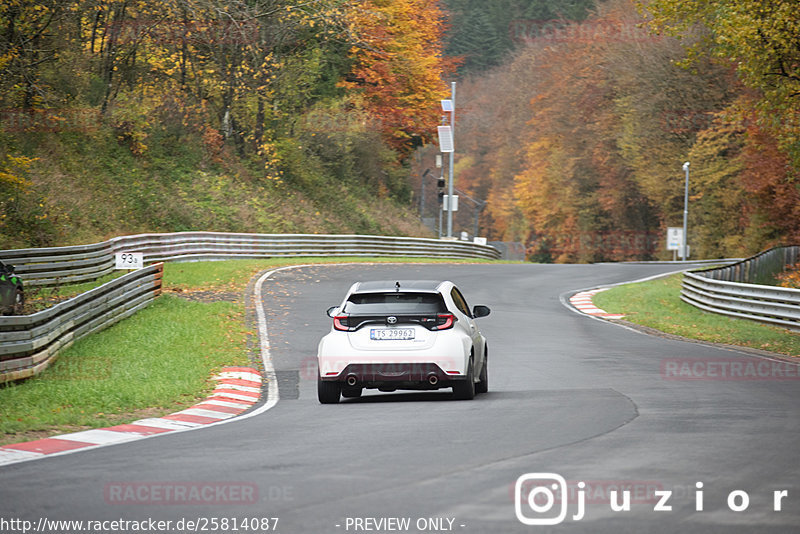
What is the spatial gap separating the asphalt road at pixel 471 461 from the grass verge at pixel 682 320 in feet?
22.5

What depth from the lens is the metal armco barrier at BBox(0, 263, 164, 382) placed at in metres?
15.4

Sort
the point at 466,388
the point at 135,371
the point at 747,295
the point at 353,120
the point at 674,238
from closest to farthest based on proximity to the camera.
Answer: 1. the point at 466,388
2. the point at 135,371
3. the point at 747,295
4. the point at 353,120
5. the point at 674,238

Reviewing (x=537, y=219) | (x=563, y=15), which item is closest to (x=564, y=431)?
(x=537, y=219)

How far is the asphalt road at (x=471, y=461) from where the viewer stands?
7141 mm

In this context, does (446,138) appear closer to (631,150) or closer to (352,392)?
(631,150)

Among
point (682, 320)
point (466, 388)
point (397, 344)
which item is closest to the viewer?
point (397, 344)

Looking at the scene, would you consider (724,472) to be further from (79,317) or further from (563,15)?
(563,15)

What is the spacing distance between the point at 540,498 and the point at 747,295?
21750 mm

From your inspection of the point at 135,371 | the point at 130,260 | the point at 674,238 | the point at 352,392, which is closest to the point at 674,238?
the point at 674,238

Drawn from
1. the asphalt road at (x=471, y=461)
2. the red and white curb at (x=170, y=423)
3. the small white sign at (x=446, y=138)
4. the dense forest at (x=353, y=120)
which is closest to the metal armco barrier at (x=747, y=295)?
the dense forest at (x=353, y=120)

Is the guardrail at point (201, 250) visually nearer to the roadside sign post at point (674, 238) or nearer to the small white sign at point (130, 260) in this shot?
the small white sign at point (130, 260)

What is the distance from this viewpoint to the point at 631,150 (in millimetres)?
78125

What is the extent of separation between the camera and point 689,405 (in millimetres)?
12703

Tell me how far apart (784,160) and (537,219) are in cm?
3881
